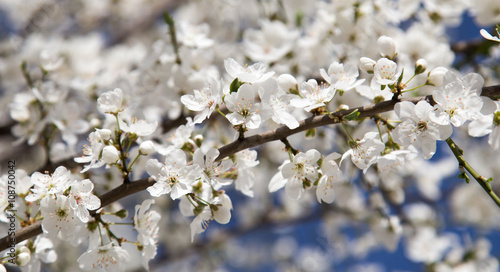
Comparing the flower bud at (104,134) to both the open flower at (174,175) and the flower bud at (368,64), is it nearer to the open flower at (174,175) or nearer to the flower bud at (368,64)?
the open flower at (174,175)

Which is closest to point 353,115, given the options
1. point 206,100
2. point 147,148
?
point 206,100

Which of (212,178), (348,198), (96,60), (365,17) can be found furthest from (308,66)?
(96,60)

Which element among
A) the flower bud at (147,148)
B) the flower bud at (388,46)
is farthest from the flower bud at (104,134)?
the flower bud at (388,46)

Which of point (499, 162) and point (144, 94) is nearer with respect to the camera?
point (144, 94)

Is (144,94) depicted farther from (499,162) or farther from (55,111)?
(499,162)

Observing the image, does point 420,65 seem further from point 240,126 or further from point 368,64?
point 240,126

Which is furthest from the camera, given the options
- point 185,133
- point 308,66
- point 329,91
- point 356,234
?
point 356,234

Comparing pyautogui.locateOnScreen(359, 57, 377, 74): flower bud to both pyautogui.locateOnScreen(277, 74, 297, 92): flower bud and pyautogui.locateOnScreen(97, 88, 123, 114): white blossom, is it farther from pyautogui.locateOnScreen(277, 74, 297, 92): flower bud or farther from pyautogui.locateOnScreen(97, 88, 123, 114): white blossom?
pyautogui.locateOnScreen(97, 88, 123, 114): white blossom

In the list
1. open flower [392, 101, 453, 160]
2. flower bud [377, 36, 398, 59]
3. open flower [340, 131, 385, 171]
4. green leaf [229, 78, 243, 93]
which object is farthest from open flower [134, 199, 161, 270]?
flower bud [377, 36, 398, 59]
